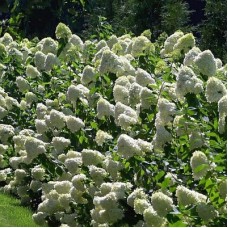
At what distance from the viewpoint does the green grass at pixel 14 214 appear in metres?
5.00

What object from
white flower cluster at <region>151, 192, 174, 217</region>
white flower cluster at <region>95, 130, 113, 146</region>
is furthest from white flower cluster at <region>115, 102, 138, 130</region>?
white flower cluster at <region>151, 192, 174, 217</region>

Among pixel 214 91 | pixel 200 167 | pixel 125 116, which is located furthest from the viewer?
pixel 125 116

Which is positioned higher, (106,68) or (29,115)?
(106,68)

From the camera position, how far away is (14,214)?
5.26 meters

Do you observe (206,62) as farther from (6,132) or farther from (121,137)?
(6,132)

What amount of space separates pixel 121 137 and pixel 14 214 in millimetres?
1518

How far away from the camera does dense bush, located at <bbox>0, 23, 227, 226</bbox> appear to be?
143 inches

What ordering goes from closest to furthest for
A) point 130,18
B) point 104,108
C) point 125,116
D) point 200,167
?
point 200,167, point 125,116, point 104,108, point 130,18

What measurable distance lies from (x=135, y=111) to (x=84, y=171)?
0.54 m

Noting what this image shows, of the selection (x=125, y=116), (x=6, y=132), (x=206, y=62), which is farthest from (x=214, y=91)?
A: (x=6, y=132)

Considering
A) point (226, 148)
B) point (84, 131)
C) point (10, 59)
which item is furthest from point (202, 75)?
point (10, 59)

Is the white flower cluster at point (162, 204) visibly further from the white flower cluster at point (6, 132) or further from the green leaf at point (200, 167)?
the white flower cluster at point (6, 132)

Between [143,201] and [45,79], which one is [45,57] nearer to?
[45,79]

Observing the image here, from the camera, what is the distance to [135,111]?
471 centimetres
